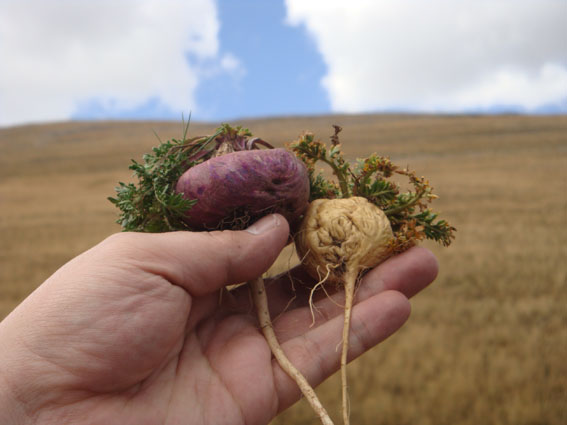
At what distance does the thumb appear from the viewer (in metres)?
2.60

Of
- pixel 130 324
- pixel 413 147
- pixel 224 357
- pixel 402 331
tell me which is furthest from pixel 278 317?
pixel 413 147

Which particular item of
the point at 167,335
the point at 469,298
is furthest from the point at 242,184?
the point at 469,298

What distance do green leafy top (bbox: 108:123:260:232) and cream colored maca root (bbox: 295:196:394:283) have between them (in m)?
0.72

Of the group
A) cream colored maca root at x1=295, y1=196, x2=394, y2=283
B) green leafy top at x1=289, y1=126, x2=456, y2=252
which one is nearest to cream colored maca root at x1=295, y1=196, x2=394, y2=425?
cream colored maca root at x1=295, y1=196, x2=394, y2=283

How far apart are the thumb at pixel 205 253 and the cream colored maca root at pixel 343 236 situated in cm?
32

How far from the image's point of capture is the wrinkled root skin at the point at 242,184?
273 cm

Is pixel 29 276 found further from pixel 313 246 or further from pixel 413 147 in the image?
pixel 413 147

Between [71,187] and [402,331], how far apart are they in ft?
96.8

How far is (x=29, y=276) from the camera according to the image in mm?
10008

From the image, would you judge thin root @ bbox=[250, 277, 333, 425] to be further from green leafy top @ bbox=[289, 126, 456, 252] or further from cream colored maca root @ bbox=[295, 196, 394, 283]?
green leafy top @ bbox=[289, 126, 456, 252]

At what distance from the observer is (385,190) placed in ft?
10.7

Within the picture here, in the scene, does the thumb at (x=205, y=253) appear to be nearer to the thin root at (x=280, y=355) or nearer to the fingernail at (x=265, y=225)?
the fingernail at (x=265, y=225)

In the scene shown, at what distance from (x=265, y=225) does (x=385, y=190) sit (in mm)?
1012

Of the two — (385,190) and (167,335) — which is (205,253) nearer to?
(167,335)
